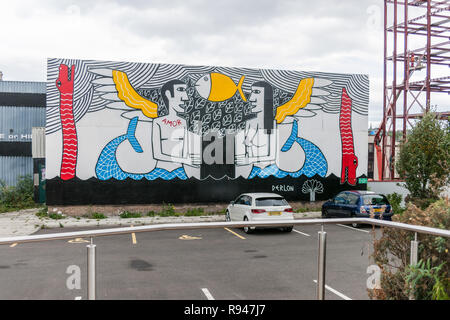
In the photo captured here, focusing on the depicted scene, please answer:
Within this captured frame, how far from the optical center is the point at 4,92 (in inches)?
1015

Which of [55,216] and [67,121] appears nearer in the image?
[55,216]

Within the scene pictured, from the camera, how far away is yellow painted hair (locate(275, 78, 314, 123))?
22500mm

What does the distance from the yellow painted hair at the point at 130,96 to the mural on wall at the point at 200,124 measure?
0.05 meters

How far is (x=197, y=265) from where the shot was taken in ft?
13.0

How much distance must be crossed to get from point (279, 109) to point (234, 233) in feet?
63.1

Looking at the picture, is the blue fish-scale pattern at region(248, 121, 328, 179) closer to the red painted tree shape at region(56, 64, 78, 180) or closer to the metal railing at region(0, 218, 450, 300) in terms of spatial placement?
the red painted tree shape at region(56, 64, 78, 180)

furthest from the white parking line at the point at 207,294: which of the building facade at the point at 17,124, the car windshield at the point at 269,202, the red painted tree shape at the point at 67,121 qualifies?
the building facade at the point at 17,124

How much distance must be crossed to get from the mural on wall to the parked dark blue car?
441 centimetres

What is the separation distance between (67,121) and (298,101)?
12.2 metres

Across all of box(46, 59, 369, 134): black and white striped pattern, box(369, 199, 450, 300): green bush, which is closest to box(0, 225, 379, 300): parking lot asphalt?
box(369, 199, 450, 300): green bush

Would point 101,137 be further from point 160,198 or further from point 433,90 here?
point 433,90

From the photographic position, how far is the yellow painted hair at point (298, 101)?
73.8 ft

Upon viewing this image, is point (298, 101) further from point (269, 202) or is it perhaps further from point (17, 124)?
point (17, 124)

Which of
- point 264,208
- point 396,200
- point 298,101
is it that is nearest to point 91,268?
point 264,208
